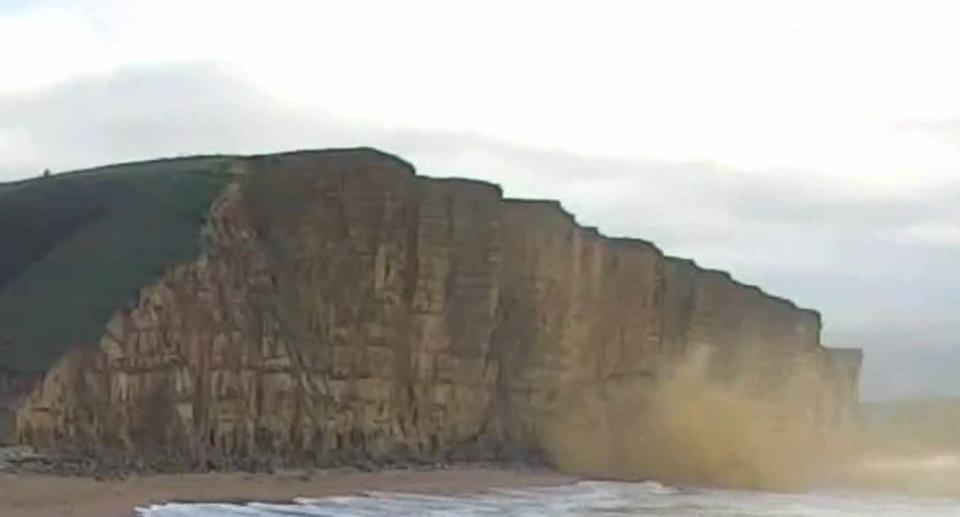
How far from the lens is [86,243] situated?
55.7 m

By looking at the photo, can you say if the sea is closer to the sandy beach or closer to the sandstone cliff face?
the sandy beach

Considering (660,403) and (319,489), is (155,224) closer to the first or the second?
(319,489)

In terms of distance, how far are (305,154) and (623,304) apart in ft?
61.9

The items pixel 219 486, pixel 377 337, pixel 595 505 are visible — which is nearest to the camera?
pixel 219 486

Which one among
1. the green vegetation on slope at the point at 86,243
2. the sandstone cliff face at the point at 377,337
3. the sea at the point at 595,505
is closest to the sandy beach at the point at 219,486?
the sea at the point at 595,505

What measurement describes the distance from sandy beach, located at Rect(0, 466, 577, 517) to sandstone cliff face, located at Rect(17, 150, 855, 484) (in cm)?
242

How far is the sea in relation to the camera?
41.6 meters

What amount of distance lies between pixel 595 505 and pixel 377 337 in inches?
615

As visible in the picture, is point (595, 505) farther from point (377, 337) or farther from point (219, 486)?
point (377, 337)

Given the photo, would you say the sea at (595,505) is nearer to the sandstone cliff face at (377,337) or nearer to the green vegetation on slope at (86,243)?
the sandstone cliff face at (377,337)

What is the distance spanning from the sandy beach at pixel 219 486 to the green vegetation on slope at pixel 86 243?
605 centimetres

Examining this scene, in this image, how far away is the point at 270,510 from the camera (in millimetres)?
41219

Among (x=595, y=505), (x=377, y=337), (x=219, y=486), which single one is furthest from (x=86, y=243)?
(x=595, y=505)

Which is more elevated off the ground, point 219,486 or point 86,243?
point 86,243
